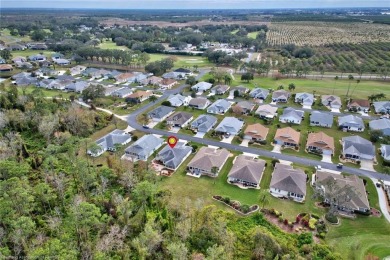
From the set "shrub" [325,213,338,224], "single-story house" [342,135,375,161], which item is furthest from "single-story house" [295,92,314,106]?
"shrub" [325,213,338,224]

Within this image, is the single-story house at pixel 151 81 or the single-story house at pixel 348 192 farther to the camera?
the single-story house at pixel 151 81

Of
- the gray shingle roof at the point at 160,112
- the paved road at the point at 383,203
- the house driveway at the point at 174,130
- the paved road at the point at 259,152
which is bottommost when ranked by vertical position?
the paved road at the point at 383,203

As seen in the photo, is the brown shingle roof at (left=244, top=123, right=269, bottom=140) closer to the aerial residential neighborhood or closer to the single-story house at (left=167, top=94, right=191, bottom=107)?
the aerial residential neighborhood

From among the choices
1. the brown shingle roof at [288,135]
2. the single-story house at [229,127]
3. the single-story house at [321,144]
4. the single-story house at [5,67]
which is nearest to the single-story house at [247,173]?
the brown shingle roof at [288,135]

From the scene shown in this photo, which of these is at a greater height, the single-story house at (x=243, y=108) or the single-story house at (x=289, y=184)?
the single-story house at (x=243, y=108)

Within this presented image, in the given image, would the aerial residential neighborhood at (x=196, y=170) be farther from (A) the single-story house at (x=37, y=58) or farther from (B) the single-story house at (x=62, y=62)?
(A) the single-story house at (x=37, y=58)

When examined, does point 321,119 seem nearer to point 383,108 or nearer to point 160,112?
point 383,108

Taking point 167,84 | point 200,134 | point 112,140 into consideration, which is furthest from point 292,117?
point 167,84
